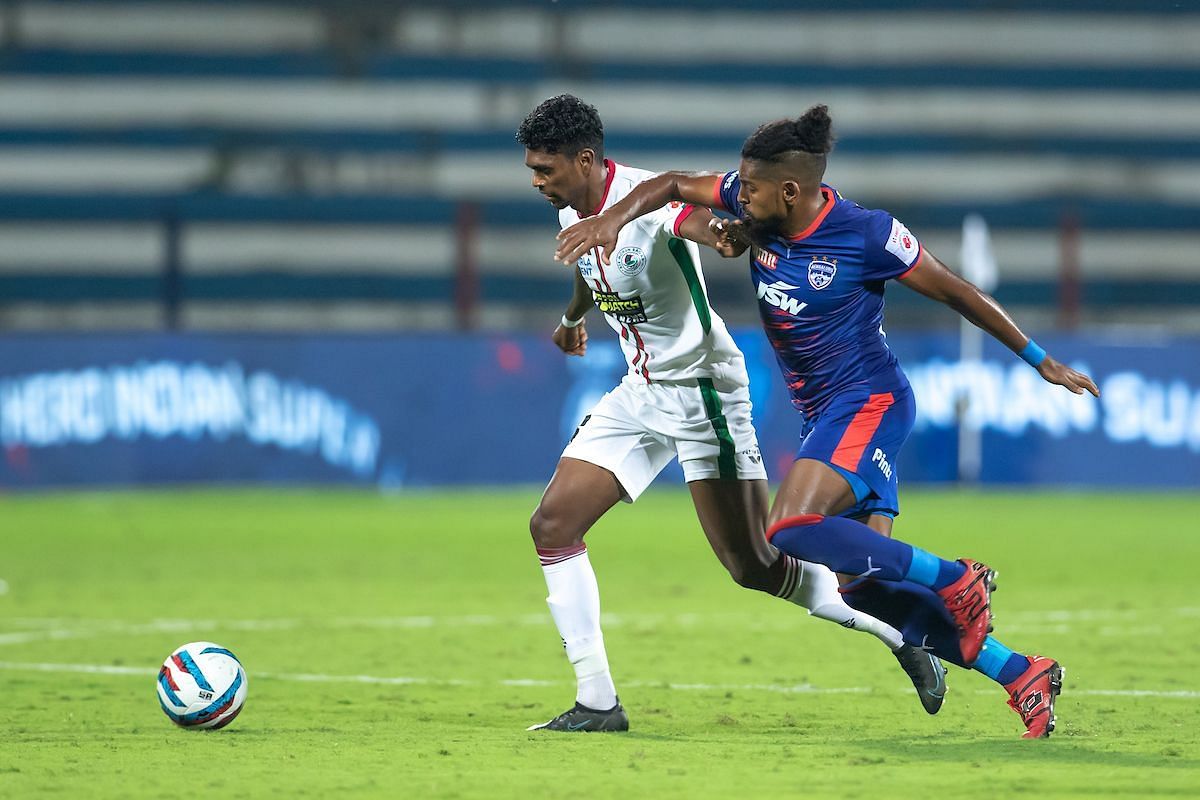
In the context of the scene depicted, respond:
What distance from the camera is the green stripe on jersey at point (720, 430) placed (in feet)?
21.8

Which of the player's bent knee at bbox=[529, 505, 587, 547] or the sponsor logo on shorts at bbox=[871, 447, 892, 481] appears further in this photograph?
the player's bent knee at bbox=[529, 505, 587, 547]

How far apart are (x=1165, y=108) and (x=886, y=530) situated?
68.8 feet

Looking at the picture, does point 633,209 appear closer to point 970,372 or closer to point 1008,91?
point 970,372

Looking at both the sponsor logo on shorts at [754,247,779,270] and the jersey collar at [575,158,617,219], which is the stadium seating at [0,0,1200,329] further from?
the sponsor logo on shorts at [754,247,779,270]

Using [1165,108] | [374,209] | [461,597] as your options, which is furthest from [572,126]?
[1165,108]

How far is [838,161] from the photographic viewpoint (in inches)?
1008

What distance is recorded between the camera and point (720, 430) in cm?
664

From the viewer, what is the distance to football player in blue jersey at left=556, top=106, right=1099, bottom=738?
5.95 metres

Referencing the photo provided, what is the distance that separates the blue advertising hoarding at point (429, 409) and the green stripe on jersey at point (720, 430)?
11.0 m

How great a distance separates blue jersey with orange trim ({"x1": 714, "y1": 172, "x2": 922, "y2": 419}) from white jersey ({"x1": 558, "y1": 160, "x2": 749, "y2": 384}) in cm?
29

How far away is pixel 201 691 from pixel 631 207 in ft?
6.79

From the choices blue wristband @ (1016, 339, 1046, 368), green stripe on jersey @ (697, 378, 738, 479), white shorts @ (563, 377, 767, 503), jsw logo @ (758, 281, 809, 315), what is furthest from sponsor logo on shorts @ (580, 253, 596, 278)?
blue wristband @ (1016, 339, 1046, 368)

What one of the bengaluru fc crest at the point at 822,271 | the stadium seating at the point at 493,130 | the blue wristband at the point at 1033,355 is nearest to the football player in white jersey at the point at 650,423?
the bengaluru fc crest at the point at 822,271

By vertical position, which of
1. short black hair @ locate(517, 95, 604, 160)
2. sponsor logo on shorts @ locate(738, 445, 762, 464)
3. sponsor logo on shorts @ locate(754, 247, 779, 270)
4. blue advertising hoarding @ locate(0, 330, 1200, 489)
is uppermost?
short black hair @ locate(517, 95, 604, 160)
